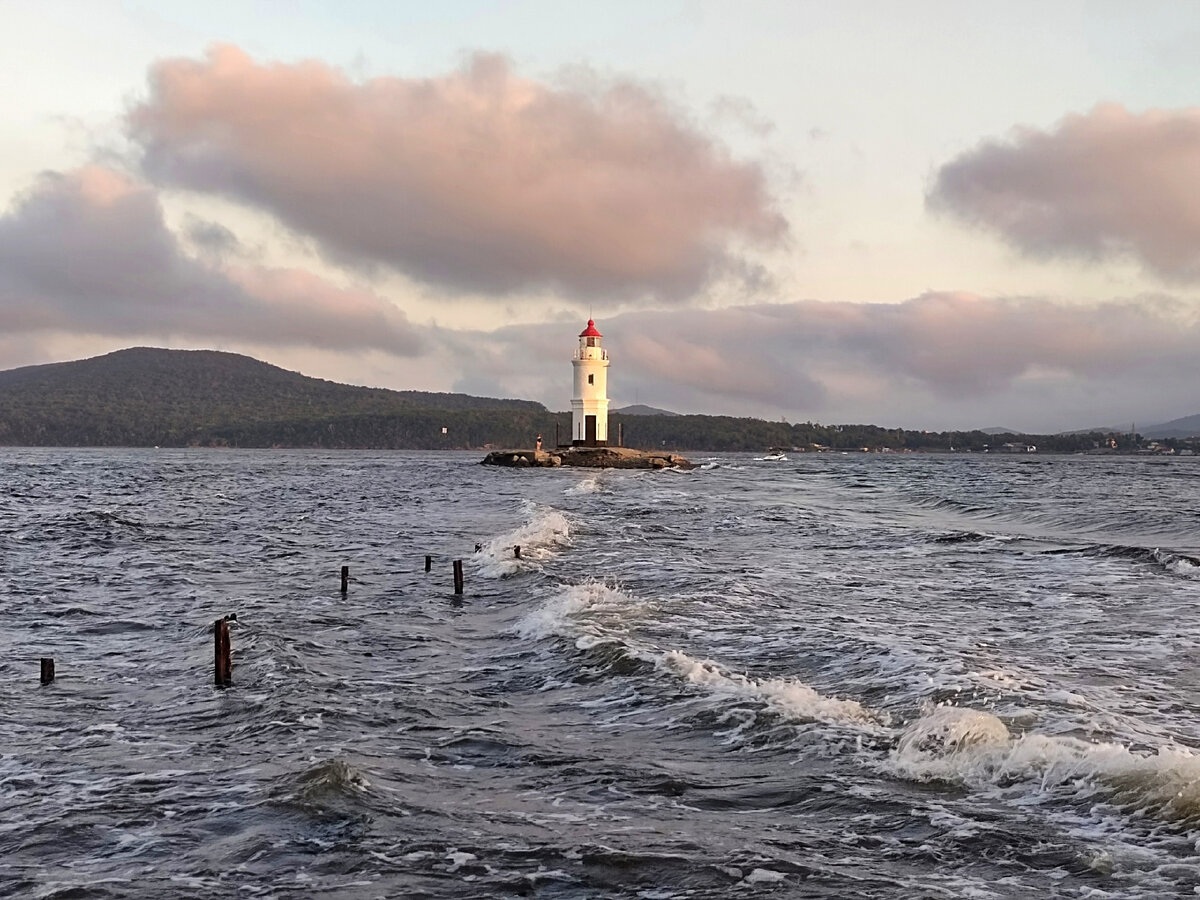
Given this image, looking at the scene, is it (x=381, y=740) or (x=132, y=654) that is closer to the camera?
(x=381, y=740)

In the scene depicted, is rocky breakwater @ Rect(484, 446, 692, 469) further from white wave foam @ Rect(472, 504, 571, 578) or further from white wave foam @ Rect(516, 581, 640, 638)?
white wave foam @ Rect(516, 581, 640, 638)

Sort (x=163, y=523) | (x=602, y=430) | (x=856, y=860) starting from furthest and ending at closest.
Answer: (x=602, y=430) → (x=163, y=523) → (x=856, y=860)

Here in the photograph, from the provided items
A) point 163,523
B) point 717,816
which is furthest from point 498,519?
Answer: point 717,816

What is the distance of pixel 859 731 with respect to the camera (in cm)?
1194

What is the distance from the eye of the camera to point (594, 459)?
4112 inches

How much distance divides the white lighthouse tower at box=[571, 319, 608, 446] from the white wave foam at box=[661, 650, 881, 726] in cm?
8631

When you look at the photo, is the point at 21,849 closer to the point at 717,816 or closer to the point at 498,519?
the point at 717,816

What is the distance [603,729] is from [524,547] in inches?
714

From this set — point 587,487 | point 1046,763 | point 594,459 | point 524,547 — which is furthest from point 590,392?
point 1046,763

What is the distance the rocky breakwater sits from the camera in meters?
105

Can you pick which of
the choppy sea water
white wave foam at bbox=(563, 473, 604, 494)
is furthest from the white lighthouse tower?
the choppy sea water

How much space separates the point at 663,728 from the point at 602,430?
316 ft

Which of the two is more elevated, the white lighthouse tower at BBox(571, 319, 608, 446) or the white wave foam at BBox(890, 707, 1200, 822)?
the white lighthouse tower at BBox(571, 319, 608, 446)

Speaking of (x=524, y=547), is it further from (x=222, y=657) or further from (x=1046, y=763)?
(x=1046, y=763)
